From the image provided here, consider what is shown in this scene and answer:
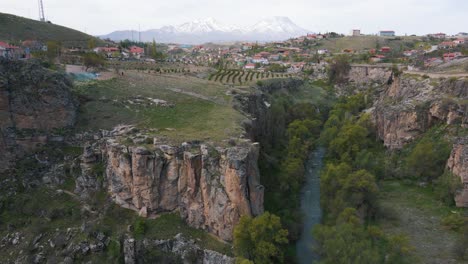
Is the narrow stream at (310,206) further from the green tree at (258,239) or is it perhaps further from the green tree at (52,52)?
the green tree at (52,52)

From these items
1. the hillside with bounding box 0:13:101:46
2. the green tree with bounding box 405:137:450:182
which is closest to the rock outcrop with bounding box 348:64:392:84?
the green tree with bounding box 405:137:450:182

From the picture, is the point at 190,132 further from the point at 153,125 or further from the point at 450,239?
the point at 450,239

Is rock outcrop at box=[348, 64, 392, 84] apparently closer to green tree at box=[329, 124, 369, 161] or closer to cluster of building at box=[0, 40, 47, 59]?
green tree at box=[329, 124, 369, 161]

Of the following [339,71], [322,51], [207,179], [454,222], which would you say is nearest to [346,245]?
[207,179]

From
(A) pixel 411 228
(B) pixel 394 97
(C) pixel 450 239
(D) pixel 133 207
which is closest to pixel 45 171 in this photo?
(D) pixel 133 207

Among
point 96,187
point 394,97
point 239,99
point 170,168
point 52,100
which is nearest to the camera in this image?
point 170,168

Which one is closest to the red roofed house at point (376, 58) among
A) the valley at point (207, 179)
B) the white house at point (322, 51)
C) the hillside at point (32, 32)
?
the white house at point (322, 51)

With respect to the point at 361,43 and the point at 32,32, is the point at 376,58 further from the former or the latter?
the point at 32,32
